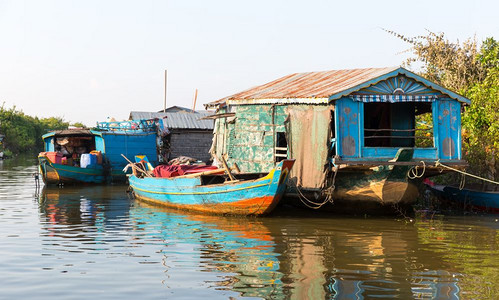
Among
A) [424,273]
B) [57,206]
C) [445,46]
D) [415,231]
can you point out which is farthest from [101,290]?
[445,46]

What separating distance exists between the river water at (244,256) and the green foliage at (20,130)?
40165 mm

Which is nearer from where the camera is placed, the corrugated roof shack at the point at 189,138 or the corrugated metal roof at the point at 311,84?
the corrugated metal roof at the point at 311,84

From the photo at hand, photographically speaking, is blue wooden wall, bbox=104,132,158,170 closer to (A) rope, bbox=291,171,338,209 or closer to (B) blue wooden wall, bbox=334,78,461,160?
(A) rope, bbox=291,171,338,209

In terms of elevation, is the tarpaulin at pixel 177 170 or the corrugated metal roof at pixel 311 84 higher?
the corrugated metal roof at pixel 311 84

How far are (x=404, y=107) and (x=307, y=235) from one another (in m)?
5.63

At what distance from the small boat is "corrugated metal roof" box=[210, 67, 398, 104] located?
3.88 metres

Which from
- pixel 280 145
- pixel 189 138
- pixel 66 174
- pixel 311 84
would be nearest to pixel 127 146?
pixel 66 174

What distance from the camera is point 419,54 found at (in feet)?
70.8

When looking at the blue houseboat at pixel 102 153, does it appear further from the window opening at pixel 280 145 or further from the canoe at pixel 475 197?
the canoe at pixel 475 197

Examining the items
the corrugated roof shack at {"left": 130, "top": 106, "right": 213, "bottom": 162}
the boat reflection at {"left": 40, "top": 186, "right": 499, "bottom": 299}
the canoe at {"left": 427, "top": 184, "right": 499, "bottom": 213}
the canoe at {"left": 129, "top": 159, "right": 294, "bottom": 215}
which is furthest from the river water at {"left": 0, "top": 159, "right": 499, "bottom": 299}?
the corrugated roof shack at {"left": 130, "top": 106, "right": 213, "bottom": 162}

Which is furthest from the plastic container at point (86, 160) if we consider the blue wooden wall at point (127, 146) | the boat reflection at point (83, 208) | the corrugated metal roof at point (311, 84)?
the corrugated metal roof at point (311, 84)

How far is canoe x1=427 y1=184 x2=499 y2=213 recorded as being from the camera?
1432cm

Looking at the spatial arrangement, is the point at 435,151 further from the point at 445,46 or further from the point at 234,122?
the point at 445,46

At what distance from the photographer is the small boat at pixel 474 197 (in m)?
14.3
